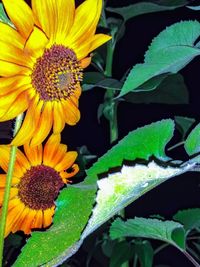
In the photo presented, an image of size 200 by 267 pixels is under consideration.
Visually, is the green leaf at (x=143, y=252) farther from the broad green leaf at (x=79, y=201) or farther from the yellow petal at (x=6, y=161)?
the broad green leaf at (x=79, y=201)

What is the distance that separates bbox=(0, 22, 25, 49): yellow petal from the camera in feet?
0.83

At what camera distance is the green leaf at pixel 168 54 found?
20 centimetres

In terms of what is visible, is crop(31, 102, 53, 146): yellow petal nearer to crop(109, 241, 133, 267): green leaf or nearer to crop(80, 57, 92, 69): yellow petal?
crop(80, 57, 92, 69): yellow petal

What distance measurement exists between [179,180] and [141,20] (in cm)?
29

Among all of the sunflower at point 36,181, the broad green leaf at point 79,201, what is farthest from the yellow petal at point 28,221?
the broad green leaf at point 79,201

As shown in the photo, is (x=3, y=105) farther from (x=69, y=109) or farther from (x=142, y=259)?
(x=142, y=259)

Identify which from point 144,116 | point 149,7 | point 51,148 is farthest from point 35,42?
point 144,116

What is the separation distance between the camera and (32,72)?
30cm

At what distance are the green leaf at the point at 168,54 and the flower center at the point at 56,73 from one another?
10 cm

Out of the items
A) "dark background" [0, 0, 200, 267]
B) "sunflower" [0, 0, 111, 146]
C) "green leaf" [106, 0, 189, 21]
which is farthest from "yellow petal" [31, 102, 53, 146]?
"dark background" [0, 0, 200, 267]

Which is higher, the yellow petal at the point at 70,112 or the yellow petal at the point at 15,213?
the yellow petal at the point at 70,112

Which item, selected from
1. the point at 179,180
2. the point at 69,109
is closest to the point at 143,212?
the point at 179,180

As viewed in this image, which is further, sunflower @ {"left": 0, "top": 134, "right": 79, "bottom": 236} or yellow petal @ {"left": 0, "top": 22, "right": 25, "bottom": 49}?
sunflower @ {"left": 0, "top": 134, "right": 79, "bottom": 236}

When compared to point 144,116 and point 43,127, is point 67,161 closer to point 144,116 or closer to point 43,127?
point 43,127
